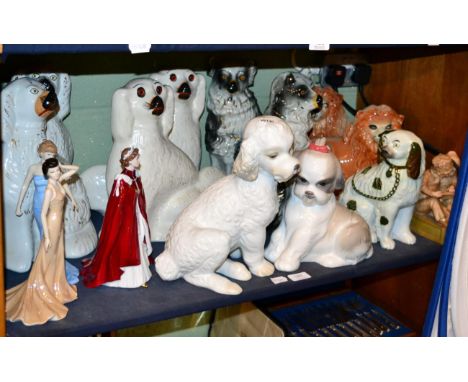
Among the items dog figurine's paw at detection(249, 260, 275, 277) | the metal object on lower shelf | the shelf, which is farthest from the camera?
the metal object on lower shelf

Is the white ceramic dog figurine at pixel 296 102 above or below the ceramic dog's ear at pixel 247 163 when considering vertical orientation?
above

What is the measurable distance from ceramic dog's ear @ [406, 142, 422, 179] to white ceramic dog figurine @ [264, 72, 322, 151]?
273 mm

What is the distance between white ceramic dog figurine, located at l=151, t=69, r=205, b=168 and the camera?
1.58 meters

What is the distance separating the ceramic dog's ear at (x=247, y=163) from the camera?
51.7 inches

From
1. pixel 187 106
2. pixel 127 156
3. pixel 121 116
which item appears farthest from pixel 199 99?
pixel 127 156

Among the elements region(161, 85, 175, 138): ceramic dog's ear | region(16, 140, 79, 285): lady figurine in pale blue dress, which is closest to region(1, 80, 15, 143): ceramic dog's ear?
region(16, 140, 79, 285): lady figurine in pale blue dress

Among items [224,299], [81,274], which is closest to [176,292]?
[224,299]

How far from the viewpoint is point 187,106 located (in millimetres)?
1646

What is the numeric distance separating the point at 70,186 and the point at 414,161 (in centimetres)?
81

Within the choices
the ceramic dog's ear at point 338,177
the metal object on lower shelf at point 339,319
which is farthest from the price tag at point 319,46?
the metal object on lower shelf at point 339,319

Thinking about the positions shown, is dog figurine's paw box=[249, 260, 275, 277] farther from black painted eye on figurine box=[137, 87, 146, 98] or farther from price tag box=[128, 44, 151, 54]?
price tag box=[128, 44, 151, 54]

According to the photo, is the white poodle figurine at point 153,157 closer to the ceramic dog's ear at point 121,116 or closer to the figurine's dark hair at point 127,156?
the ceramic dog's ear at point 121,116

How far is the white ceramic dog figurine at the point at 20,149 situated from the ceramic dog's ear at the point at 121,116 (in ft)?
0.43

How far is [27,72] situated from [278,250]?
0.70m
